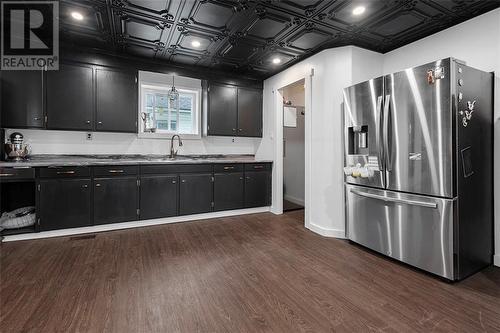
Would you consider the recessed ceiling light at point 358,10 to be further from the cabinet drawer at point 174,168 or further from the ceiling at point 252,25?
the cabinet drawer at point 174,168

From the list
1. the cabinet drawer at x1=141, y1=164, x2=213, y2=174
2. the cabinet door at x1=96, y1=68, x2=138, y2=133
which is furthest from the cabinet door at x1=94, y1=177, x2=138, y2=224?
the cabinet door at x1=96, y1=68, x2=138, y2=133

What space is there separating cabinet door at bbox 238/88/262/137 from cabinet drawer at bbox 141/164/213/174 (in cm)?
107

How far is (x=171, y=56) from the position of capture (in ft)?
12.3

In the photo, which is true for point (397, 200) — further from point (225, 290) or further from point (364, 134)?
point (225, 290)

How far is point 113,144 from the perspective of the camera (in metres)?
3.96

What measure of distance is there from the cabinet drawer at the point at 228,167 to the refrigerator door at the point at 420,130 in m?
2.41

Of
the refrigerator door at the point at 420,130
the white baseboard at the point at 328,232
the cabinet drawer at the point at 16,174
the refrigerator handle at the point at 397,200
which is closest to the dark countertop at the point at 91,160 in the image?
the cabinet drawer at the point at 16,174

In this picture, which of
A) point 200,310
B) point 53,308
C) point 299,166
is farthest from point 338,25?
point 53,308

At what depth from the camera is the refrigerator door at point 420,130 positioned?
2.10 metres

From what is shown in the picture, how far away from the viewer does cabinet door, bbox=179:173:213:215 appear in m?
3.88

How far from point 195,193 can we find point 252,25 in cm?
253

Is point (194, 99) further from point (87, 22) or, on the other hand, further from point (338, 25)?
point (338, 25)

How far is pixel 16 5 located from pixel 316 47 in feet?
11.2

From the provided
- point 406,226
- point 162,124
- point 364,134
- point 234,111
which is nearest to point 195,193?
point 162,124
